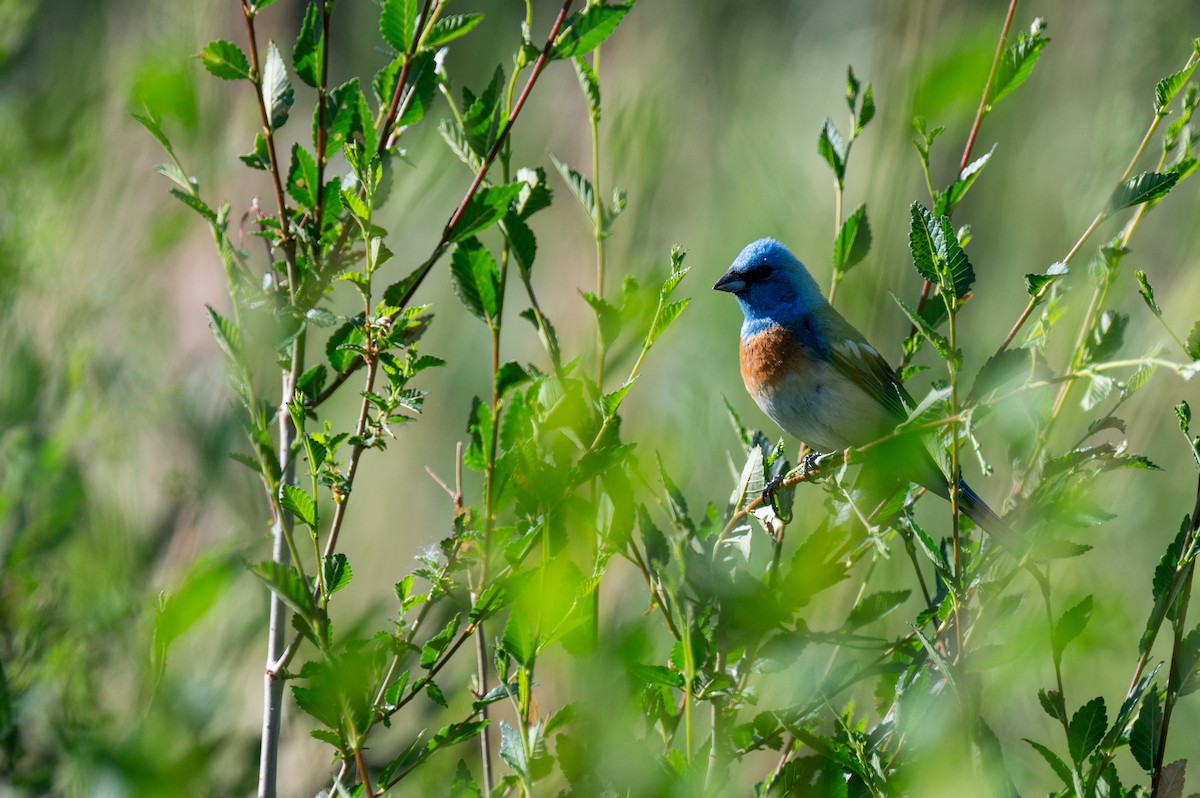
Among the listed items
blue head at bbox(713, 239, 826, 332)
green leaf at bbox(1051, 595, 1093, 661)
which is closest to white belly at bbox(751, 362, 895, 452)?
blue head at bbox(713, 239, 826, 332)

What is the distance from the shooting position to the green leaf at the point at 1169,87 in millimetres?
727

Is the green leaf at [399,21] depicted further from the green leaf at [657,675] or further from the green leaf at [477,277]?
the green leaf at [657,675]

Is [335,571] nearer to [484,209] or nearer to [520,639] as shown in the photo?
[520,639]

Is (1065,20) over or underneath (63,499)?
over

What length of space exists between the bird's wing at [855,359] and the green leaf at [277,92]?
1203 mm

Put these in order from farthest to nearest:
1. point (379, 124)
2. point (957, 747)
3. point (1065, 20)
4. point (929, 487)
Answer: point (1065, 20) < point (929, 487) < point (379, 124) < point (957, 747)

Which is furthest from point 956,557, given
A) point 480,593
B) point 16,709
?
point 16,709

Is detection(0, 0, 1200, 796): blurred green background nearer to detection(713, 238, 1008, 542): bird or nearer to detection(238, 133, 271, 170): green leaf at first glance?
detection(238, 133, 271, 170): green leaf

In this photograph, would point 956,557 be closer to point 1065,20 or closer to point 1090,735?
point 1090,735

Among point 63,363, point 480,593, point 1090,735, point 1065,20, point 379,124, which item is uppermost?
point 1065,20

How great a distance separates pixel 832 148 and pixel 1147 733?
52 cm

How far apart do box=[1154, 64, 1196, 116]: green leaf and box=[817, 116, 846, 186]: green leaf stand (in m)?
0.25

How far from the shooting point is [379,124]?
0.81m

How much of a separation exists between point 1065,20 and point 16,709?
8.03ft
